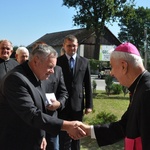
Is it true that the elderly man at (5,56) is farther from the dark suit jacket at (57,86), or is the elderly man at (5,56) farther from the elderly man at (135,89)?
the elderly man at (135,89)

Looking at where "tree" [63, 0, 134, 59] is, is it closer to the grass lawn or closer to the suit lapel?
the grass lawn

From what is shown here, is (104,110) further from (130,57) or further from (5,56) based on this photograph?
(130,57)

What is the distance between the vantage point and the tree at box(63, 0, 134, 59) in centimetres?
3972

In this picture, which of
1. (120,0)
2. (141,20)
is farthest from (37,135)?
(141,20)

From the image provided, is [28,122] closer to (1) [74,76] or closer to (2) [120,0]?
(1) [74,76]

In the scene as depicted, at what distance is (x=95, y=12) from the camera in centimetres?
4034

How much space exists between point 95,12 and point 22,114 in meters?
39.0

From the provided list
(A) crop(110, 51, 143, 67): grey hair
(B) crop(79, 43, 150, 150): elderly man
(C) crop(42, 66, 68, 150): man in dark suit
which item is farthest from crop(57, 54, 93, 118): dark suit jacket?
(A) crop(110, 51, 143, 67): grey hair

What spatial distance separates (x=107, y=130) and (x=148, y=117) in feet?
2.79

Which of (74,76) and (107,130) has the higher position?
(74,76)

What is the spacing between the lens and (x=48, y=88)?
4.12 m

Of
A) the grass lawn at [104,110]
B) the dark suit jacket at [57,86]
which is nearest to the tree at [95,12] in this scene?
the grass lawn at [104,110]

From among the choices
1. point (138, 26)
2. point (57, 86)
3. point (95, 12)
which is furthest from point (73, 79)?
point (138, 26)

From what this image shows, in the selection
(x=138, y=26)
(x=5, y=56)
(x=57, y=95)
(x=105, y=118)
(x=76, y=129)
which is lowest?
(x=105, y=118)
